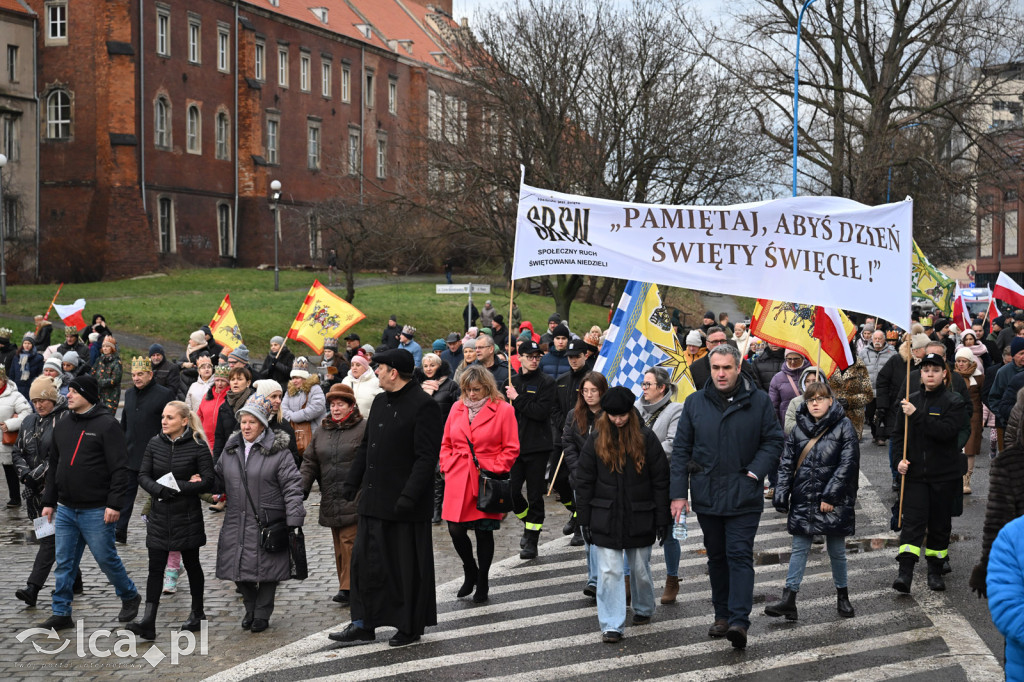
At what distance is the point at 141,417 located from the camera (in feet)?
39.1

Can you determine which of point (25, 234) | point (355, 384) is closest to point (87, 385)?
point (355, 384)

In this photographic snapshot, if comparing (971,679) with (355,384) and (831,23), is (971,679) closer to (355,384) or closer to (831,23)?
(355,384)

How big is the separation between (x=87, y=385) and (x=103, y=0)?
48.3 meters

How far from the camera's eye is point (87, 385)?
29.7 feet

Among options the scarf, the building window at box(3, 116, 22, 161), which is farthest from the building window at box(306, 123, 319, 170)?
the scarf

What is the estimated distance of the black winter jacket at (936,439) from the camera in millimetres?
9664

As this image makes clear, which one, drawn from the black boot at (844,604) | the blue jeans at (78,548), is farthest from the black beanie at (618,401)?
the blue jeans at (78,548)

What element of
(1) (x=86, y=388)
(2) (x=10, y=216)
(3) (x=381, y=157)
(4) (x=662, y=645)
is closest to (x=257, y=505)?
(1) (x=86, y=388)

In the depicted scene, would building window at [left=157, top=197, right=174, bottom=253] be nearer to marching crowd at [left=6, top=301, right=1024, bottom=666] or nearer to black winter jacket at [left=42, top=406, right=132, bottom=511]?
marching crowd at [left=6, top=301, right=1024, bottom=666]

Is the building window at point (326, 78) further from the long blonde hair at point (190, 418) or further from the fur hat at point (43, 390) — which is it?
the long blonde hair at point (190, 418)

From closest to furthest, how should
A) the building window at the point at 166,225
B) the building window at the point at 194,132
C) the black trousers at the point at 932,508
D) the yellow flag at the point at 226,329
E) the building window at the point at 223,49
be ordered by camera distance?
1. the black trousers at the point at 932,508
2. the yellow flag at the point at 226,329
3. the building window at the point at 166,225
4. the building window at the point at 194,132
5. the building window at the point at 223,49

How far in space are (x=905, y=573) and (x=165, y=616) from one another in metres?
5.58

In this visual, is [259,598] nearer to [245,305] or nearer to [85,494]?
[85,494]

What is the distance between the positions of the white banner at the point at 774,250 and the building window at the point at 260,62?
55.9m
